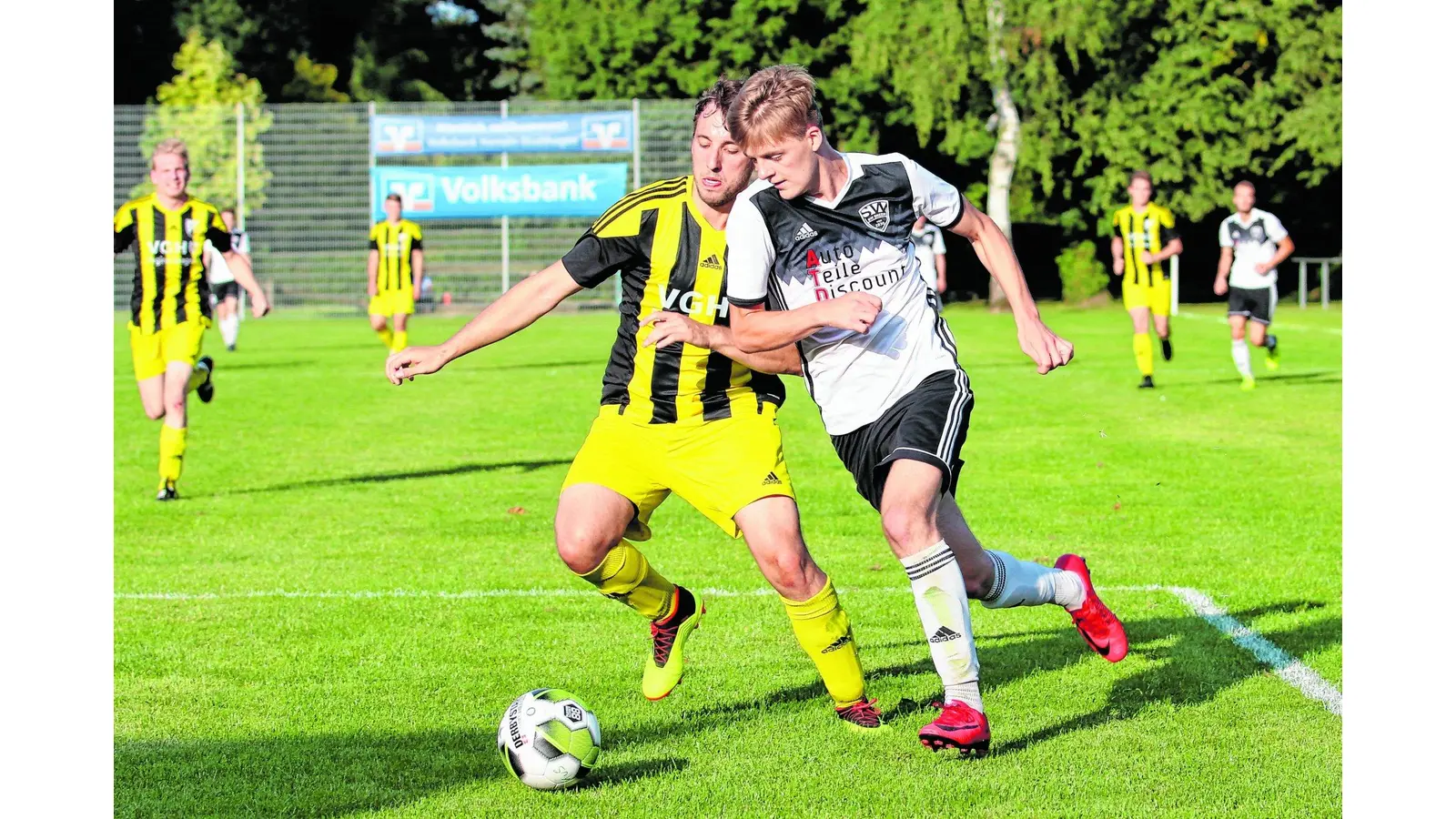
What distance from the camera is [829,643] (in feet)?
17.3

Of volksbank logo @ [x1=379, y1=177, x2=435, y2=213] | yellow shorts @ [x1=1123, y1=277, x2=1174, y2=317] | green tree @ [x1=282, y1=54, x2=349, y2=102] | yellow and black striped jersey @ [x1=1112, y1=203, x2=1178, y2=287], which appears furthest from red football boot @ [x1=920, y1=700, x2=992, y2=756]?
green tree @ [x1=282, y1=54, x2=349, y2=102]

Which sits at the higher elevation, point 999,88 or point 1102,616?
point 999,88

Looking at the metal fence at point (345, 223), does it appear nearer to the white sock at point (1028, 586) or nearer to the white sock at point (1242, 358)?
the white sock at point (1242, 358)

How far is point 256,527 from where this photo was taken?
9680 mm

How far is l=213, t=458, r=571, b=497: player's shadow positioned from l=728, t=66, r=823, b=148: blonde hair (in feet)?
23.7

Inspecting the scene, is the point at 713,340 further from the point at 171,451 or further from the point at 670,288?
the point at 171,451

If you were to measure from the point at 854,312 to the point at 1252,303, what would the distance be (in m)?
14.7

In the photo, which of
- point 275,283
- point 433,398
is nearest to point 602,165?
point 275,283

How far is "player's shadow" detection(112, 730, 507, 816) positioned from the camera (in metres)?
4.54

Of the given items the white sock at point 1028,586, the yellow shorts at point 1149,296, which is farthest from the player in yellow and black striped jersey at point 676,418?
the yellow shorts at point 1149,296

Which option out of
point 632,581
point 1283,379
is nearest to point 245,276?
point 632,581

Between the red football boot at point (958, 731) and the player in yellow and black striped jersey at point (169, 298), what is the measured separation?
23.8 ft
